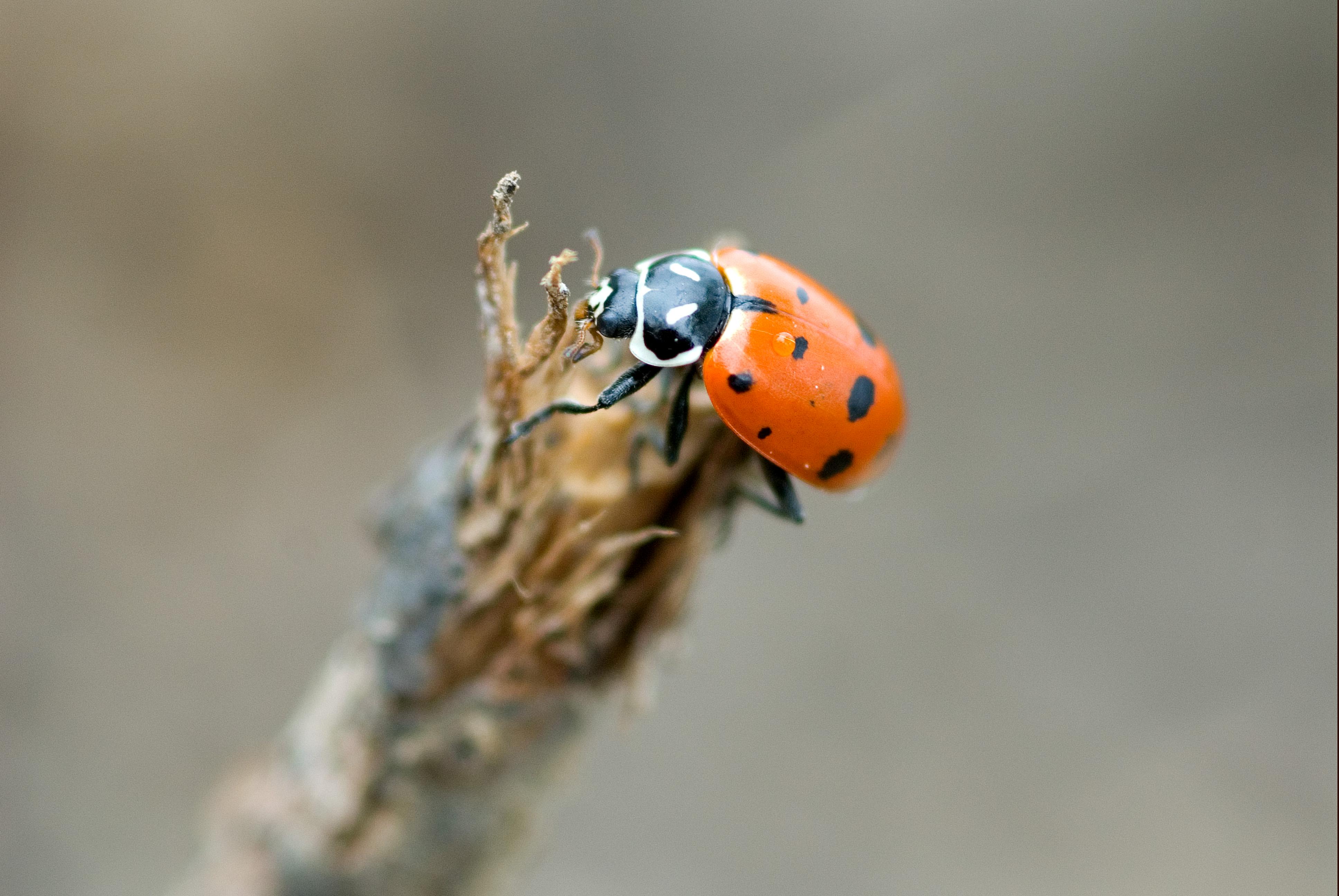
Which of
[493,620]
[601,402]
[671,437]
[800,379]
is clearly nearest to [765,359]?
[800,379]

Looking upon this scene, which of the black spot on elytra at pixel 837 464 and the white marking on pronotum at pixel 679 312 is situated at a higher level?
the white marking on pronotum at pixel 679 312

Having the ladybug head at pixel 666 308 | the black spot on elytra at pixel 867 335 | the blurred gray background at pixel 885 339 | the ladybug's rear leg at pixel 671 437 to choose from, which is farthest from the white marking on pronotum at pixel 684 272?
the blurred gray background at pixel 885 339

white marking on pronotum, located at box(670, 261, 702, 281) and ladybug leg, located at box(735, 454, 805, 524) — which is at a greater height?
white marking on pronotum, located at box(670, 261, 702, 281)

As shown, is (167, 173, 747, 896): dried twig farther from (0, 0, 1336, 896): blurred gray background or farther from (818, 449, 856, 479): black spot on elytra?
(0, 0, 1336, 896): blurred gray background

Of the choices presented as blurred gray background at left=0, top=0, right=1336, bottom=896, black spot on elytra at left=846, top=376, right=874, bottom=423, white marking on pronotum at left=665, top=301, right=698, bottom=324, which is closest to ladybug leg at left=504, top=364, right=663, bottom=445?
white marking on pronotum at left=665, top=301, right=698, bottom=324

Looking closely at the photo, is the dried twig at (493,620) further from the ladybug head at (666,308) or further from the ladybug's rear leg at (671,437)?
the ladybug head at (666,308)

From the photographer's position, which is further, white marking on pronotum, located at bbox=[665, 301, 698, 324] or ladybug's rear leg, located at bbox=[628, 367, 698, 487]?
white marking on pronotum, located at bbox=[665, 301, 698, 324]
